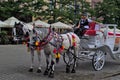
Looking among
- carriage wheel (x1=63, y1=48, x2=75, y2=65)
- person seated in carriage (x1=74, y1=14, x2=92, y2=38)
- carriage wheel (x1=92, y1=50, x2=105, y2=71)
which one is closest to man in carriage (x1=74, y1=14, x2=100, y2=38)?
person seated in carriage (x1=74, y1=14, x2=92, y2=38)

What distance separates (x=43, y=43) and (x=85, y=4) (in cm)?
3344

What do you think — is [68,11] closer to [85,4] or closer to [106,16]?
[85,4]

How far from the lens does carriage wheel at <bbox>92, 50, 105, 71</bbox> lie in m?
14.0

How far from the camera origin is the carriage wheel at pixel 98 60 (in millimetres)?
13969

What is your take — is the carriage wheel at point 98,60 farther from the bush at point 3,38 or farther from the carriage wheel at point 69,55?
the bush at point 3,38

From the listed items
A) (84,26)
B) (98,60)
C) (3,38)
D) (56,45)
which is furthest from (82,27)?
(3,38)

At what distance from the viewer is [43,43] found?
12125mm

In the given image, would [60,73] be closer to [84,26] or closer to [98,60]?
[98,60]

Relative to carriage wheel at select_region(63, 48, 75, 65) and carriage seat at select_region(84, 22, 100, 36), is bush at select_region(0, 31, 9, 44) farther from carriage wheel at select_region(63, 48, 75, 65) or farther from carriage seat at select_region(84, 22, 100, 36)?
carriage seat at select_region(84, 22, 100, 36)

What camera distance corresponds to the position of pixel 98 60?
14.1m

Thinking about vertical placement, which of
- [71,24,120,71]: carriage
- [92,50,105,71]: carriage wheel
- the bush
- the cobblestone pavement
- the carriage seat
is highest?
the carriage seat

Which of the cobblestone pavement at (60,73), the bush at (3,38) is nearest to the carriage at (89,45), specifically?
the cobblestone pavement at (60,73)

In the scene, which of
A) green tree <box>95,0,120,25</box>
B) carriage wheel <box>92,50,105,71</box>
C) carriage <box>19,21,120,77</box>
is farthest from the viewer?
green tree <box>95,0,120,25</box>

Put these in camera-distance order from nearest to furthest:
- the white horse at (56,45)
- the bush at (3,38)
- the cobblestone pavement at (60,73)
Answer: the cobblestone pavement at (60,73) < the white horse at (56,45) < the bush at (3,38)
